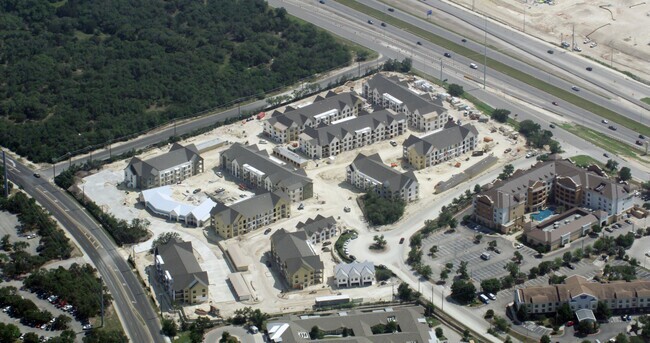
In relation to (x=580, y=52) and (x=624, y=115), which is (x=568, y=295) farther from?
(x=580, y=52)

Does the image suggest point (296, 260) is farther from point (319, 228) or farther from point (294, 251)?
point (319, 228)

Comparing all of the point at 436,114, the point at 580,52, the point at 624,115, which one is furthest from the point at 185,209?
the point at 580,52

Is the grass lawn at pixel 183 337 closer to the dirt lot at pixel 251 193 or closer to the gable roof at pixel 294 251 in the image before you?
the dirt lot at pixel 251 193

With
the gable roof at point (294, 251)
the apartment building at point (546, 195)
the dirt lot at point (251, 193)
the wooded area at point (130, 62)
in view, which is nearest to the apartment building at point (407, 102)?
the dirt lot at point (251, 193)

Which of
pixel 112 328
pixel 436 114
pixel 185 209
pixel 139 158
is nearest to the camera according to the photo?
pixel 112 328

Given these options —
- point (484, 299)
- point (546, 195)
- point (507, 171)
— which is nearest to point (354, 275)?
point (484, 299)
